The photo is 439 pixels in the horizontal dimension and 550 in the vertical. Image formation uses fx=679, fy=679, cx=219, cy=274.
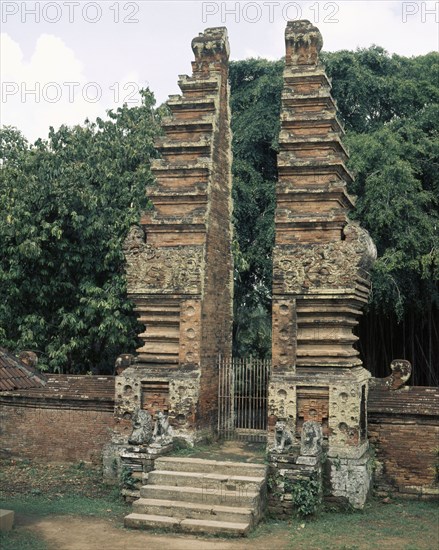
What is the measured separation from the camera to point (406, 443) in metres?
12.1

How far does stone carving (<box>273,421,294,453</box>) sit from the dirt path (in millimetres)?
1483

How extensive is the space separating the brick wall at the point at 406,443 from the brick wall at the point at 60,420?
17.2 ft

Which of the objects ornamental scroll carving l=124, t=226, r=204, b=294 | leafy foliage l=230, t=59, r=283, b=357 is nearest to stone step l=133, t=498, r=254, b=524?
ornamental scroll carving l=124, t=226, r=204, b=294

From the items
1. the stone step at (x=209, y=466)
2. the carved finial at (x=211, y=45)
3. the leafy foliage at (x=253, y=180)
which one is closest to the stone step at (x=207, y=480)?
the stone step at (x=209, y=466)

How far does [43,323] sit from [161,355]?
20.1 feet

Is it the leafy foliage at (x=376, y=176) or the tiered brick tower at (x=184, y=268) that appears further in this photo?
the leafy foliage at (x=376, y=176)

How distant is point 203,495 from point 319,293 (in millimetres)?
3973

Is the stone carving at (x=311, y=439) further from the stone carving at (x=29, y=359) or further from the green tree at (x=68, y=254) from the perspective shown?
the green tree at (x=68, y=254)

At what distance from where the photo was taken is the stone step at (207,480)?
10672 mm

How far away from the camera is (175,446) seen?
480 inches

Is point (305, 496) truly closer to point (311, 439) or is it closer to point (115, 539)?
point (311, 439)

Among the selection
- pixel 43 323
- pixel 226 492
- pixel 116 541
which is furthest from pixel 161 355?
pixel 43 323

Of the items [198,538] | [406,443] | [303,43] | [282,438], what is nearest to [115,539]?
[198,538]

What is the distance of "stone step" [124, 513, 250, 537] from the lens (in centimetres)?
984
